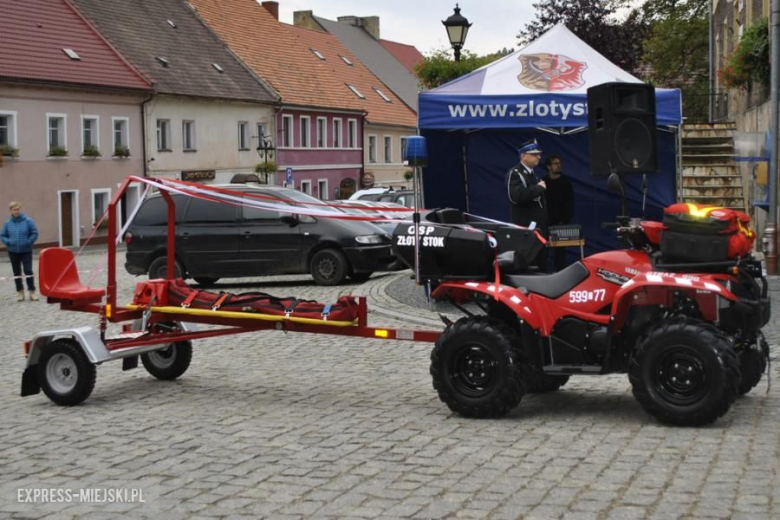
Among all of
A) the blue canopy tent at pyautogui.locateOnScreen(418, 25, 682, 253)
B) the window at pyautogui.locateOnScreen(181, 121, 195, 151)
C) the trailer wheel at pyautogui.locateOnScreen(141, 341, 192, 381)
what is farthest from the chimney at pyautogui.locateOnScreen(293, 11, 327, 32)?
the trailer wheel at pyautogui.locateOnScreen(141, 341, 192, 381)

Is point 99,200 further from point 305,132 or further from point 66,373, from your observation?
point 66,373

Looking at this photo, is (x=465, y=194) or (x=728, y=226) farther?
(x=465, y=194)

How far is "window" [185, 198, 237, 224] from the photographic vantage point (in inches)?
791

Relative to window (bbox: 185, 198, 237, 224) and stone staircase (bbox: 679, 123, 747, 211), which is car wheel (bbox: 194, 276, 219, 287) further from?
stone staircase (bbox: 679, 123, 747, 211)

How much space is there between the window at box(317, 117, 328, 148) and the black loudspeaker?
171 ft

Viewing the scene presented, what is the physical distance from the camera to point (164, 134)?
48719mm

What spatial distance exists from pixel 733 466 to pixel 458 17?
15.8 metres

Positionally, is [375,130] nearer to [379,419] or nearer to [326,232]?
[326,232]

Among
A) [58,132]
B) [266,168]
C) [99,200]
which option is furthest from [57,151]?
[266,168]

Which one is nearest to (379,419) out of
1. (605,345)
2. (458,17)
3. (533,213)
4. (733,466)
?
(605,345)

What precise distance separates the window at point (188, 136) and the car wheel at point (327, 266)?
101 ft

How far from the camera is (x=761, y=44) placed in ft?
71.4

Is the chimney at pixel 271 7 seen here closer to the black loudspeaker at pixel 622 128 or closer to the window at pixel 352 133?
the window at pixel 352 133

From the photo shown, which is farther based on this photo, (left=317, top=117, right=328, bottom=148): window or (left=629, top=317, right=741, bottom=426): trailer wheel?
(left=317, top=117, right=328, bottom=148): window
